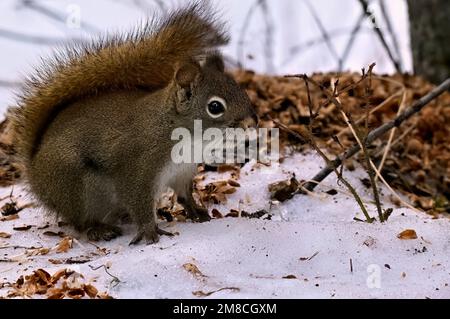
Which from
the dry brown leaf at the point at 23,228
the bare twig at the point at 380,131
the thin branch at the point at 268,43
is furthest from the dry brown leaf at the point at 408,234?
the thin branch at the point at 268,43

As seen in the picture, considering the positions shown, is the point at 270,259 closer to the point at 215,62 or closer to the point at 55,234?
the point at 215,62

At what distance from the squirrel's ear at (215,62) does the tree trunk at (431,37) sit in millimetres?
2157

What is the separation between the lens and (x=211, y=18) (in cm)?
263

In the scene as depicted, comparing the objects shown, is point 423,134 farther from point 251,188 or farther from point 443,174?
point 251,188

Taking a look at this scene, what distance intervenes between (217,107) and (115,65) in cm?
45

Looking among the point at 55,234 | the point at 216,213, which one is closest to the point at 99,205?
the point at 55,234

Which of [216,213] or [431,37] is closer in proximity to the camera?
[216,213]

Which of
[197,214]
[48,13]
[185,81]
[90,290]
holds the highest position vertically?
[48,13]

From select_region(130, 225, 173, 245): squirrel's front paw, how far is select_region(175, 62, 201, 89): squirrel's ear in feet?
1.48

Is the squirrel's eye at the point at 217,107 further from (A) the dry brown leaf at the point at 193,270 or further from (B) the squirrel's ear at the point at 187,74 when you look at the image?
(A) the dry brown leaf at the point at 193,270

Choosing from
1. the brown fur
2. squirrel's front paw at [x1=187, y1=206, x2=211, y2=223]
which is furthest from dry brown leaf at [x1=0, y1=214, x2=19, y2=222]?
squirrel's front paw at [x1=187, y1=206, x2=211, y2=223]

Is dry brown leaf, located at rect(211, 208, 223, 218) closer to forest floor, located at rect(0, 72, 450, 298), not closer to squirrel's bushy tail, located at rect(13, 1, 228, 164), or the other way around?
forest floor, located at rect(0, 72, 450, 298)

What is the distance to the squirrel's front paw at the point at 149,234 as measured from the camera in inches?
99.4

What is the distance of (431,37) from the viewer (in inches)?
177
